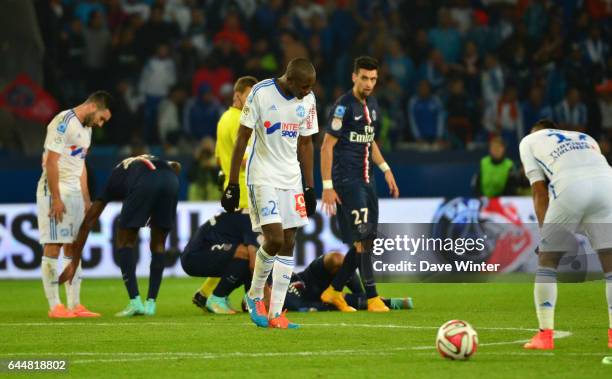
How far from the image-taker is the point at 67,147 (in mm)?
12617

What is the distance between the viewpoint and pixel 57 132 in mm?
12453

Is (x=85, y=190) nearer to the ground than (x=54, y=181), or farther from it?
nearer to the ground

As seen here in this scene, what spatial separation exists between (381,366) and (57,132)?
5561mm

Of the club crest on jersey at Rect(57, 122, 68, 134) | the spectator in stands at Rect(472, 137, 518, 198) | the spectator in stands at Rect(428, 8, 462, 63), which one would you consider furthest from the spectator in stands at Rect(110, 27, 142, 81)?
the club crest on jersey at Rect(57, 122, 68, 134)

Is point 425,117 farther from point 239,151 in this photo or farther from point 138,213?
point 239,151

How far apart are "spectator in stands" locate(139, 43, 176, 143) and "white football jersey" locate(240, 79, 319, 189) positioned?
11522mm

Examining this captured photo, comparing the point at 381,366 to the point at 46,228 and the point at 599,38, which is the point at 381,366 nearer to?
the point at 46,228

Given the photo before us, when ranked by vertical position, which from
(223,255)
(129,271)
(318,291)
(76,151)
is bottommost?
(318,291)

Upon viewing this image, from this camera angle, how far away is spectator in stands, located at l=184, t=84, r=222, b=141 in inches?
832

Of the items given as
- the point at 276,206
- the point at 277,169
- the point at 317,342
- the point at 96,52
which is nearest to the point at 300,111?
the point at 277,169

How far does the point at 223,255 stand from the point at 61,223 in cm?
164

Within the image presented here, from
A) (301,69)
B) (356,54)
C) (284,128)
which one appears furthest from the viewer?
(356,54)

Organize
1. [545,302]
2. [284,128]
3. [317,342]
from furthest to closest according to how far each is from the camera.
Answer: [284,128], [317,342], [545,302]

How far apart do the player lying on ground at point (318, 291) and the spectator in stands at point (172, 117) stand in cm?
865
